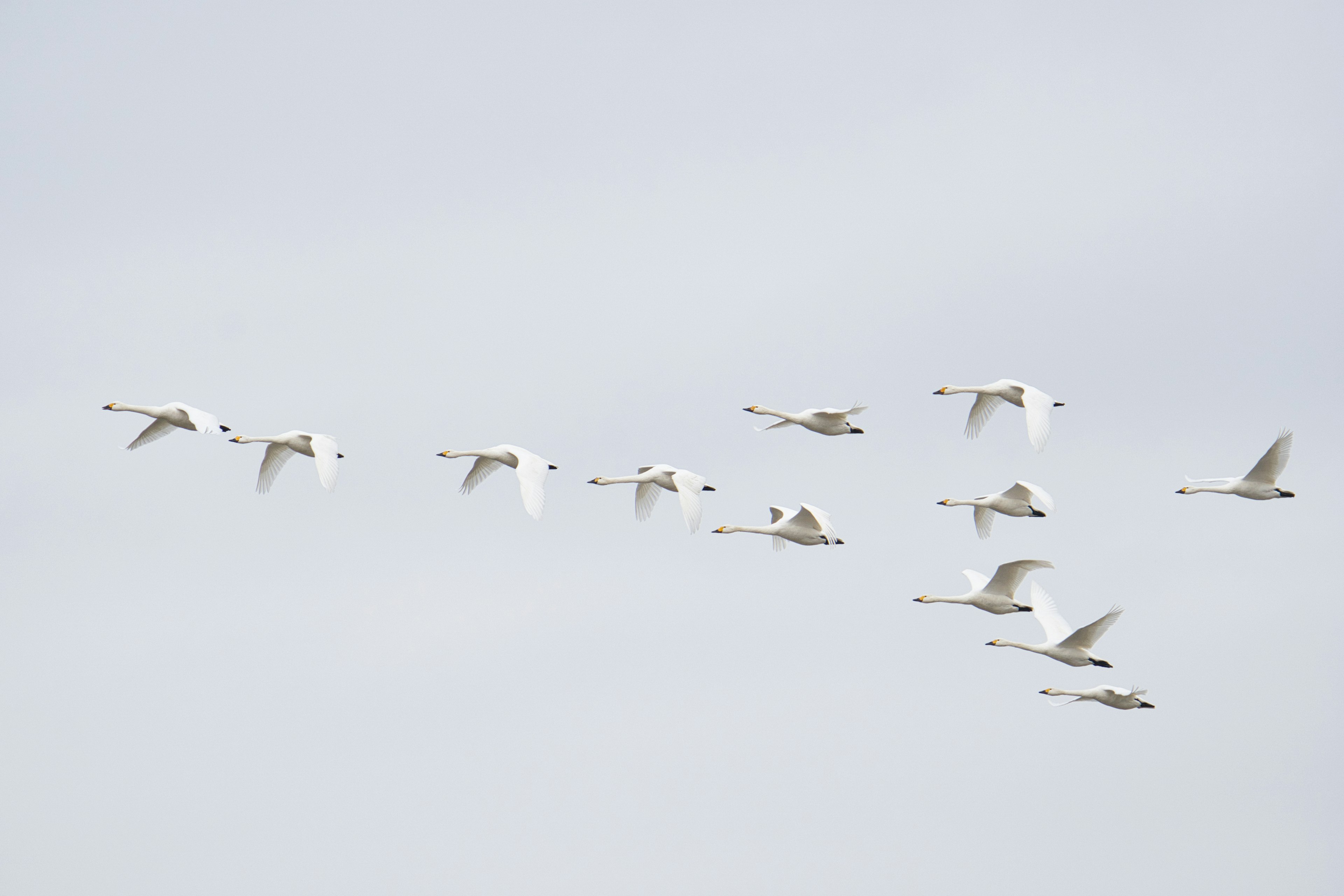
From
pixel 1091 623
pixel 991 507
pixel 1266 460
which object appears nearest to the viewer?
pixel 1091 623

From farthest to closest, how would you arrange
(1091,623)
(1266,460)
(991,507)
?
(991,507) < (1266,460) < (1091,623)

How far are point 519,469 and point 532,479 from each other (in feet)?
2.98

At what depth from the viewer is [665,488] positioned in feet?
176

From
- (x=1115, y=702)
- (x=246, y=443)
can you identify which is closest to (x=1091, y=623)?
(x=1115, y=702)

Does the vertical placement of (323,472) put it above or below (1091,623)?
above

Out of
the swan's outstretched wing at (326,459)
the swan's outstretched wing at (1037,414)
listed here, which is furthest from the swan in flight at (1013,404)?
the swan's outstretched wing at (326,459)

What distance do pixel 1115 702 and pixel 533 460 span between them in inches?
642

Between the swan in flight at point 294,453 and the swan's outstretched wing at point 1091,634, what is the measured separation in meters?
19.2

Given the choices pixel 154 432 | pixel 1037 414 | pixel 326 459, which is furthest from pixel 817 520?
pixel 154 432

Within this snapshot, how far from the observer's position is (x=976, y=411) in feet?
179

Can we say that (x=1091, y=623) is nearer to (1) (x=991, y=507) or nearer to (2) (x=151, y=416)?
(1) (x=991, y=507)

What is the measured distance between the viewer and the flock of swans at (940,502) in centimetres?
4881

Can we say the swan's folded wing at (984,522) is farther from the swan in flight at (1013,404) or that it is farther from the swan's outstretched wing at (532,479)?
the swan's outstretched wing at (532,479)

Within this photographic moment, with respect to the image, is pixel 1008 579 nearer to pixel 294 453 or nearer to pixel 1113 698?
pixel 1113 698
